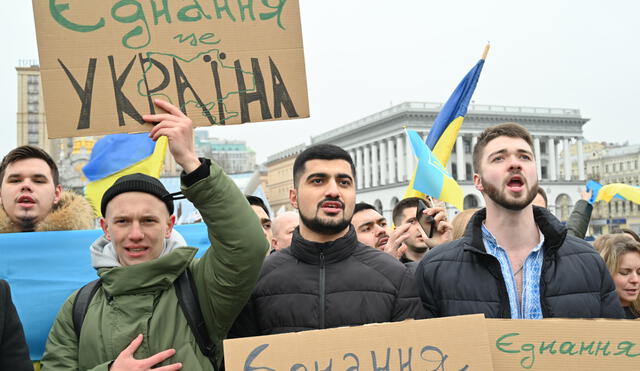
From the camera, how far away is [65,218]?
3146 mm

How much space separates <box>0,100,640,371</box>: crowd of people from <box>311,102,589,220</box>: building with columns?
58.5 m

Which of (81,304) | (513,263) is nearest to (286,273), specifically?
(81,304)

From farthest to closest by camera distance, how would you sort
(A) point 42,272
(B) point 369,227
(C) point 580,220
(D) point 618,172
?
(D) point 618,172
(C) point 580,220
(B) point 369,227
(A) point 42,272

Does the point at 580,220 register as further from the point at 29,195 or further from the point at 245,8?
the point at 29,195

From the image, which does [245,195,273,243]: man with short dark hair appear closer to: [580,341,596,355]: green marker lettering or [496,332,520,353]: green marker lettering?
[496,332,520,353]: green marker lettering

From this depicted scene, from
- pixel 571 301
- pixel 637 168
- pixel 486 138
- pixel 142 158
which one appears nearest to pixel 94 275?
pixel 142 158

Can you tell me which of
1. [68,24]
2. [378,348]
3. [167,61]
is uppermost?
[68,24]

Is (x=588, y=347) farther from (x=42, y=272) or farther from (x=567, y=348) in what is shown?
(x=42, y=272)

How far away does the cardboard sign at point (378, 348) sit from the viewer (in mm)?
1913

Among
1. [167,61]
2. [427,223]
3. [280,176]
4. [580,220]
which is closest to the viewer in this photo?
[167,61]

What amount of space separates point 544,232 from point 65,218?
2358mm

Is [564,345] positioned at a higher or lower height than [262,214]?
lower

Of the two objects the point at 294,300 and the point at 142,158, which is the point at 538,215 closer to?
the point at 294,300

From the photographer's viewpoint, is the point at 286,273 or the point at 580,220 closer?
the point at 286,273
